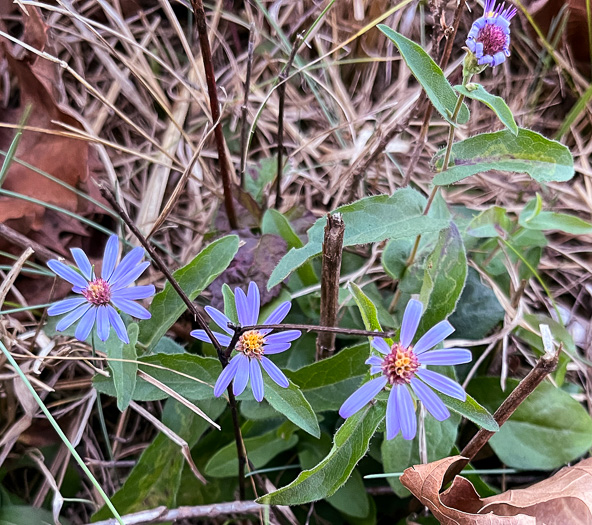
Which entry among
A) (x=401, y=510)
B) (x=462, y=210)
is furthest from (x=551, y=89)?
(x=401, y=510)

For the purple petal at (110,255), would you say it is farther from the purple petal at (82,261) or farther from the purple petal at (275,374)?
the purple petal at (275,374)

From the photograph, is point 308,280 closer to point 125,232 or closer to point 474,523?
point 125,232

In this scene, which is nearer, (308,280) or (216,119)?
(216,119)

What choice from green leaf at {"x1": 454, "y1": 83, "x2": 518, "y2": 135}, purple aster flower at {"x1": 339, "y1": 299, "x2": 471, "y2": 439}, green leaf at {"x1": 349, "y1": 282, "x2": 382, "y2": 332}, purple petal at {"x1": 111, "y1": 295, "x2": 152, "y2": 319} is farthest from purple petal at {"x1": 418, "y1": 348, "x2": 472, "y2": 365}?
purple petal at {"x1": 111, "y1": 295, "x2": 152, "y2": 319}

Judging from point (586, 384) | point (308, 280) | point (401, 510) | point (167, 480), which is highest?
point (308, 280)

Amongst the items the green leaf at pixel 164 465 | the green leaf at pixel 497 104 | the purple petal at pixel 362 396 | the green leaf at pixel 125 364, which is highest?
the green leaf at pixel 497 104

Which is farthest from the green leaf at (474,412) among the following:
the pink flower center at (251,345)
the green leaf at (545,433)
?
the green leaf at (545,433)
